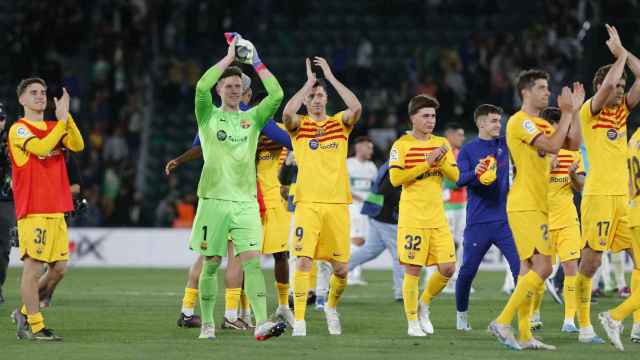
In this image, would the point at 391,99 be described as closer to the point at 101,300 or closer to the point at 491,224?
the point at 101,300

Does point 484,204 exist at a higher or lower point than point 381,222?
higher

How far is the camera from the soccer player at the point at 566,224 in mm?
13711

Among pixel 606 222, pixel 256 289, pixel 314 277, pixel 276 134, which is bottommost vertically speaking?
pixel 314 277

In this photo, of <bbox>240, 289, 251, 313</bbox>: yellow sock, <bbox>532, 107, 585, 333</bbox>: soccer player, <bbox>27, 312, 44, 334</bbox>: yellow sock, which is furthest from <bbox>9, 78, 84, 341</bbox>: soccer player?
<bbox>532, 107, 585, 333</bbox>: soccer player

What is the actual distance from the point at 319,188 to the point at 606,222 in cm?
285

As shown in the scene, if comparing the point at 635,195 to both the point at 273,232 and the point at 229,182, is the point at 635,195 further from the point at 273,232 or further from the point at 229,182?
the point at 273,232

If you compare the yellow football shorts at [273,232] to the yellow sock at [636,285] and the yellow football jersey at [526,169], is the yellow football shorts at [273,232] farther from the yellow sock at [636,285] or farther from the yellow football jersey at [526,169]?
the yellow sock at [636,285]

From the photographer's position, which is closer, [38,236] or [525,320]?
[525,320]

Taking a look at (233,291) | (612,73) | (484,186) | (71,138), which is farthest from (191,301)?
(612,73)

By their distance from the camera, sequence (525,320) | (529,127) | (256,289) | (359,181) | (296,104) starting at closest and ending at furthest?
(529,127) < (525,320) < (256,289) < (296,104) < (359,181)

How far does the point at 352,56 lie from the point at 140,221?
6738 millimetres

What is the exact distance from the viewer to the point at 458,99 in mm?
30312

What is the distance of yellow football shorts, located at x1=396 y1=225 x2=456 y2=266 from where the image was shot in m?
13.5

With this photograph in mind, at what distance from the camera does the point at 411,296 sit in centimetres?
1348
